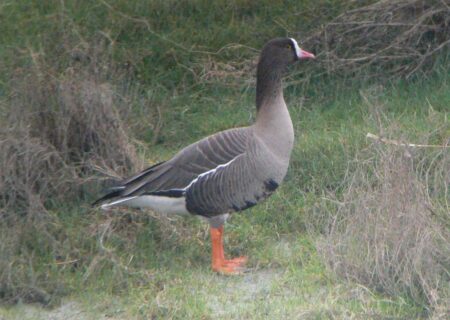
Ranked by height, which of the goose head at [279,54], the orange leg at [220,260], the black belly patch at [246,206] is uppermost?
the goose head at [279,54]

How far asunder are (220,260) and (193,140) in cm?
227

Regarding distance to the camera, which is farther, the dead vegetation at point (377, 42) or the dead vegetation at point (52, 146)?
the dead vegetation at point (377, 42)

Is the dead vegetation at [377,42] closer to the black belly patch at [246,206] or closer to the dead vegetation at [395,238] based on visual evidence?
the black belly patch at [246,206]

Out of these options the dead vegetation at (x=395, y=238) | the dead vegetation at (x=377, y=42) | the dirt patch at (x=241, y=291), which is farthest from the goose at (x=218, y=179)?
the dead vegetation at (x=377, y=42)

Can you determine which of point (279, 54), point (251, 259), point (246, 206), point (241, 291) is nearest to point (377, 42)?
point (279, 54)

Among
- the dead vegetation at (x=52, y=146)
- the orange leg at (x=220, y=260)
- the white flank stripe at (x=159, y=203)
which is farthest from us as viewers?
the dead vegetation at (x=52, y=146)

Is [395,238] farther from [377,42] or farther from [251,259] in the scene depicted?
[377,42]

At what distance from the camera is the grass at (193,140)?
20.9 ft

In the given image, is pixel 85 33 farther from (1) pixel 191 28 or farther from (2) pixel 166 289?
(2) pixel 166 289

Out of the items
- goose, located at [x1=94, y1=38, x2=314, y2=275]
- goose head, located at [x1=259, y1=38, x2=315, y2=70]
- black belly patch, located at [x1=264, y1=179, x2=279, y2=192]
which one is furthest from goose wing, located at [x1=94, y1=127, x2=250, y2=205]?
goose head, located at [x1=259, y1=38, x2=315, y2=70]

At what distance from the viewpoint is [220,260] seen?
6.90 m

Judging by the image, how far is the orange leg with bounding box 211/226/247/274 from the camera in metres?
6.83

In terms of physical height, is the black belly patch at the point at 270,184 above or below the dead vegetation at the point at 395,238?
below

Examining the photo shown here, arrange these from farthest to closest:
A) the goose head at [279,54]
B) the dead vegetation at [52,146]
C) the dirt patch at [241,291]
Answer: the goose head at [279,54], the dead vegetation at [52,146], the dirt patch at [241,291]
